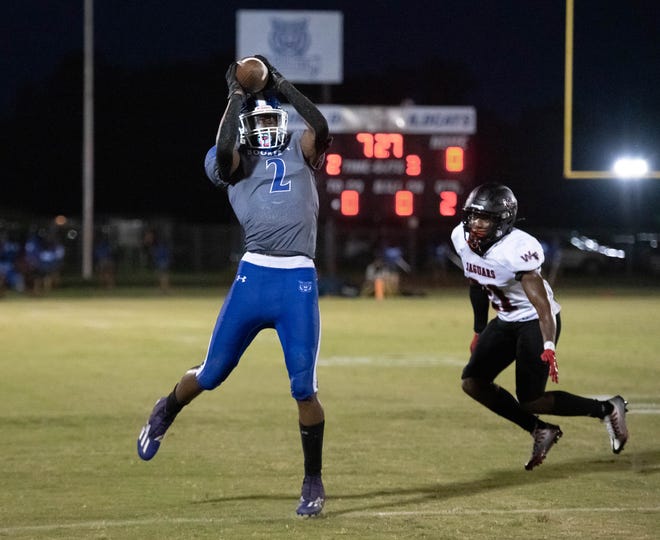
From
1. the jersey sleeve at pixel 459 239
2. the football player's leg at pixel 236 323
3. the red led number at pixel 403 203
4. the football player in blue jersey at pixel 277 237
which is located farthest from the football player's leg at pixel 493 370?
the red led number at pixel 403 203

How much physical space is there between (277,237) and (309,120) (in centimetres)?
62

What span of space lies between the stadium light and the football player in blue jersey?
18.5 metres

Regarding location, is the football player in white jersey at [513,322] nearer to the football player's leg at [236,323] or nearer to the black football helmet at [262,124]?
the black football helmet at [262,124]

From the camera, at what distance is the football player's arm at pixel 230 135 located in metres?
6.13

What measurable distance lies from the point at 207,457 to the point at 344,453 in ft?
3.04

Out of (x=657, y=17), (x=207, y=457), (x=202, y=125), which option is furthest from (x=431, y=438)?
(x=202, y=125)

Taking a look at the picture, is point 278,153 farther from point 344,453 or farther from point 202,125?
point 202,125

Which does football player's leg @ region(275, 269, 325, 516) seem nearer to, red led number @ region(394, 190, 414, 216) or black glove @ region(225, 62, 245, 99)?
black glove @ region(225, 62, 245, 99)

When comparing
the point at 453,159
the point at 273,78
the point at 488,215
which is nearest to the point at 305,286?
the point at 273,78

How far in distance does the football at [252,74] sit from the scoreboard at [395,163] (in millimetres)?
21820

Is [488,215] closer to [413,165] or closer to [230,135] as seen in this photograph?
[230,135]

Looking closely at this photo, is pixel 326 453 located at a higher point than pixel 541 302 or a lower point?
lower

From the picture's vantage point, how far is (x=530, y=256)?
7062 millimetres

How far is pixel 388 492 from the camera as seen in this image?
6.88 metres
